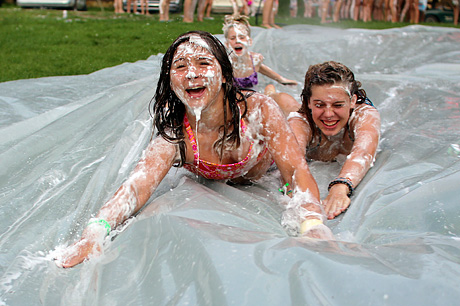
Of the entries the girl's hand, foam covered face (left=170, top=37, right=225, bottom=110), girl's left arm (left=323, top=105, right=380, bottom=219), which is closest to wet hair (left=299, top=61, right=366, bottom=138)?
girl's left arm (left=323, top=105, right=380, bottom=219)

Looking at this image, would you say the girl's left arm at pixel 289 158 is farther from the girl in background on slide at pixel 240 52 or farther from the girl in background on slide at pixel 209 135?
the girl in background on slide at pixel 240 52

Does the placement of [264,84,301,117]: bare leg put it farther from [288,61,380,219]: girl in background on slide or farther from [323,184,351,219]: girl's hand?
[323,184,351,219]: girl's hand

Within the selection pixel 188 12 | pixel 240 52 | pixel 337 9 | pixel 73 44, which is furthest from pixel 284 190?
pixel 337 9

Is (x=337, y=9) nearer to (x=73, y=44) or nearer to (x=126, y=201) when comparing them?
(x=73, y=44)

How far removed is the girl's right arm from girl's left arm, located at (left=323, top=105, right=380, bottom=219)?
864mm

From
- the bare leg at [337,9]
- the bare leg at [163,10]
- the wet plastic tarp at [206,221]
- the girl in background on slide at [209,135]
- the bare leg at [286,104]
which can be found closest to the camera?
the wet plastic tarp at [206,221]

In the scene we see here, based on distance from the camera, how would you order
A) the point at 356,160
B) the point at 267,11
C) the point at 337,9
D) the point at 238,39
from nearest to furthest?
the point at 356,160
the point at 238,39
the point at 267,11
the point at 337,9

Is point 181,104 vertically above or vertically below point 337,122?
above

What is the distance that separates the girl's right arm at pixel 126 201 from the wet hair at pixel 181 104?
8 centimetres

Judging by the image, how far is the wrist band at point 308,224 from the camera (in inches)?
85.1

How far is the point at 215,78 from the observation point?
8.01ft

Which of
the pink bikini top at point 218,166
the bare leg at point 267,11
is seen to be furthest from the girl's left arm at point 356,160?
the bare leg at point 267,11

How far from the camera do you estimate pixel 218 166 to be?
2.60 m

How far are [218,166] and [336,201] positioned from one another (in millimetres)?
637
